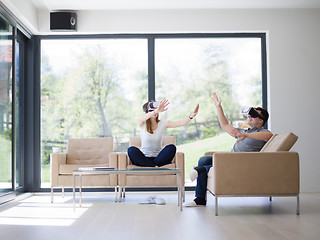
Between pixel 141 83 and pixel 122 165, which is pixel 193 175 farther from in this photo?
pixel 141 83

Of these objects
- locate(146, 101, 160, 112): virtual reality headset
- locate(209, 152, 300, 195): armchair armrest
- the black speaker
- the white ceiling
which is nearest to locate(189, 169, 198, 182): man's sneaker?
locate(209, 152, 300, 195): armchair armrest

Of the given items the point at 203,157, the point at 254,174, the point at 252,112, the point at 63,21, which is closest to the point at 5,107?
the point at 63,21

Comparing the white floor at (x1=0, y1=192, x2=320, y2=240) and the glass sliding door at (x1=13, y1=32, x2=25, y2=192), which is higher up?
the glass sliding door at (x1=13, y1=32, x2=25, y2=192)

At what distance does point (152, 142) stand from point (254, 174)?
5.86ft

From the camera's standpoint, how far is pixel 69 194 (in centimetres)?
671

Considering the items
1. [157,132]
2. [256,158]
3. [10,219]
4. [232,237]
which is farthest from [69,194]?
[232,237]

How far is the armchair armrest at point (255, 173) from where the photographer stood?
450cm

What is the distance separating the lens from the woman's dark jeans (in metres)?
5.71

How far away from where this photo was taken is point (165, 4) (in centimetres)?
662

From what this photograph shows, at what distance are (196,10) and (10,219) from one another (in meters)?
4.17

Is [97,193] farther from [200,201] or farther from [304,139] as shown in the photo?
[304,139]

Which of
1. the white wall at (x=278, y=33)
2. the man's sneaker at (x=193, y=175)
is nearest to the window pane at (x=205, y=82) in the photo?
the white wall at (x=278, y=33)

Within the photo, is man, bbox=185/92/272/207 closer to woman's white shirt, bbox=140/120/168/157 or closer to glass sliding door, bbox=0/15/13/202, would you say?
woman's white shirt, bbox=140/120/168/157

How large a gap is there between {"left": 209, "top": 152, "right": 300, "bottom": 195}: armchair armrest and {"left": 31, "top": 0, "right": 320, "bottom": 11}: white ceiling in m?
2.86
